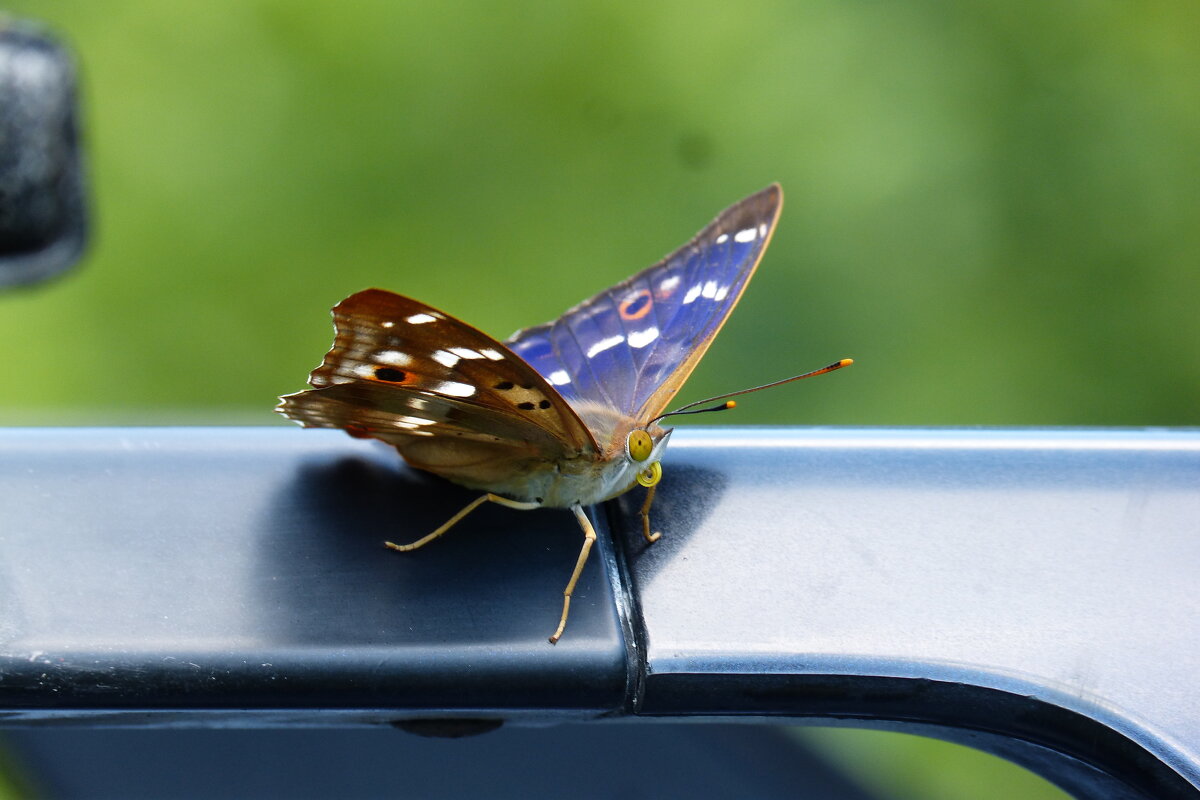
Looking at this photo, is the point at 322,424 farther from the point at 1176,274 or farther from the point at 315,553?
the point at 1176,274

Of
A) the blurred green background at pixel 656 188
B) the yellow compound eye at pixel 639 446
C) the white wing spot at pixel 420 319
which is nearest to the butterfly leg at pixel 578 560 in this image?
the yellow compound eye at pixel 639 446

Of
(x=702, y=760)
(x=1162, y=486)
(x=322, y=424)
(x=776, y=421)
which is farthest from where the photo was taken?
(x=776, y=421)

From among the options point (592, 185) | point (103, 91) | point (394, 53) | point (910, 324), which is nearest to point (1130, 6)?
point (910, 324)

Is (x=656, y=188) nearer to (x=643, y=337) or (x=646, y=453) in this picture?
(x=643, y=337)

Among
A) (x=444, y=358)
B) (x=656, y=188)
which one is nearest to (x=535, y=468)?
(x=444, y=358)

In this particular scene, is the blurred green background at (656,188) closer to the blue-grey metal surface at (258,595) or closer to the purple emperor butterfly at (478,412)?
the purple emperor butterfly at (478,412)

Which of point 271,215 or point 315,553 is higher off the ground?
point 271,215
